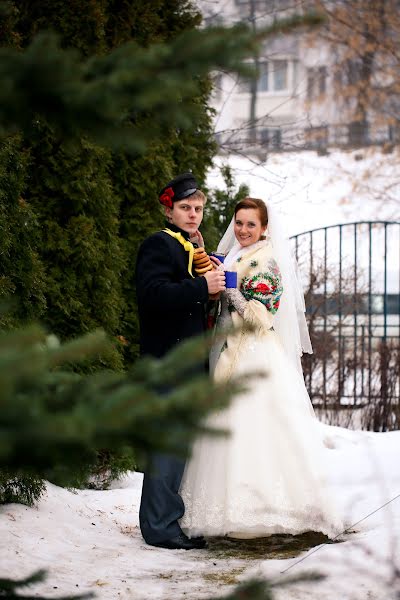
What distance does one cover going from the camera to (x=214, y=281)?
4.24m

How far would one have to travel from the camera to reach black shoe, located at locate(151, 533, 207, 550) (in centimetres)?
423

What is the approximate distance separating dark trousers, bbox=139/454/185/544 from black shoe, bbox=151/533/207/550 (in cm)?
2

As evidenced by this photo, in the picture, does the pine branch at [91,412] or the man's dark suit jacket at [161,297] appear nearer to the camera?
the pine branch at [91,412]

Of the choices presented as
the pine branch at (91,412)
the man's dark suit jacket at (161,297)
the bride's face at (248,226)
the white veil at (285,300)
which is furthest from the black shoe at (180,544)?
the pine branch at (91,412)

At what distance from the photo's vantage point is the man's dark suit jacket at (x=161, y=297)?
13.7 feet

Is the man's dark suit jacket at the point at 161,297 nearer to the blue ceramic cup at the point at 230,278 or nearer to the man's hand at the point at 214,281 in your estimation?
the man's hand at the point at 214,281

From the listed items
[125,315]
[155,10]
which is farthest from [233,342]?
[155,10]

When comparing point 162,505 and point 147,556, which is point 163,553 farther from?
point 162,505

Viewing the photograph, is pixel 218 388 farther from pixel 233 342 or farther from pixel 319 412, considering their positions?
→ pixel 319 412

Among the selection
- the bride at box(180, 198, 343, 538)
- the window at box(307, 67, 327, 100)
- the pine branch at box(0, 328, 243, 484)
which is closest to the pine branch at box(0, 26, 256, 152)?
the pine branch at box(0, 328, 243, 484)

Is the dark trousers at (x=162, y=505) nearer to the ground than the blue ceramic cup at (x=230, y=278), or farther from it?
nearer to the ground

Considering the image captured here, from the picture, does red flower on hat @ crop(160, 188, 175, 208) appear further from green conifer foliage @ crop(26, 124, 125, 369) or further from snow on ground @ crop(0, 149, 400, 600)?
snow on ground @ crop(0, 149, 400, 600)

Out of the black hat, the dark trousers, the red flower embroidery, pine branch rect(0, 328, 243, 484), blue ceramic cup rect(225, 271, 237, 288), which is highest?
the black hat

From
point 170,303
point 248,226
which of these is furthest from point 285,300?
point 170,303
